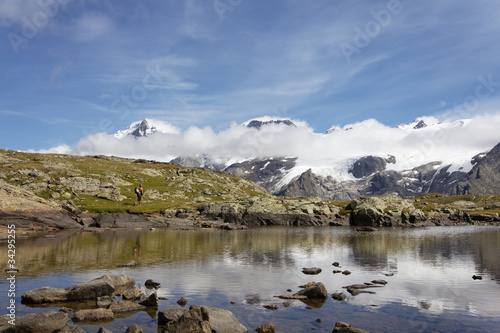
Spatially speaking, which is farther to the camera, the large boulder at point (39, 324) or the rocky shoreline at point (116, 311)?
the rocky shoreline at point (116, 311)

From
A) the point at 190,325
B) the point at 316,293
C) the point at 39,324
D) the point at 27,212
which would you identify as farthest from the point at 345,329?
the point at 27,212

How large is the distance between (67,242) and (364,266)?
208 ft

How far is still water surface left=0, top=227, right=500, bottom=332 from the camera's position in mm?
29031

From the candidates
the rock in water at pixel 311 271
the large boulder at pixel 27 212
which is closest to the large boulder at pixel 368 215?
the large boulder at pixel 27 212

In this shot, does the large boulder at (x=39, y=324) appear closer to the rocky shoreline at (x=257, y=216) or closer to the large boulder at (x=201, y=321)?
the large boulder at (x=201, y=321)

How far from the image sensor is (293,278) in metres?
45.0

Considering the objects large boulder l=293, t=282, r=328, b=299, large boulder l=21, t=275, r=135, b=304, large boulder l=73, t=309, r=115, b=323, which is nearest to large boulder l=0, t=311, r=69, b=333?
large boulder l=73, t=309, r=115, b=323

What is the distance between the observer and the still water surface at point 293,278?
2903cm

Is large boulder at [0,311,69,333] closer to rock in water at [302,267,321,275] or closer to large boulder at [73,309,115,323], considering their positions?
large boulder at [73,309,115,323]

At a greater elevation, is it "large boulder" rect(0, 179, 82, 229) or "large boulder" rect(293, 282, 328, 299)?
"large boulder" rect(0, 179, 82, 229)

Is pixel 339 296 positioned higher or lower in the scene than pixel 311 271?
higher

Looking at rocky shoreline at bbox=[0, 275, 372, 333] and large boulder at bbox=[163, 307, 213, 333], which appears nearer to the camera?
large boulder at bbox=[163, 307, 213, 333]

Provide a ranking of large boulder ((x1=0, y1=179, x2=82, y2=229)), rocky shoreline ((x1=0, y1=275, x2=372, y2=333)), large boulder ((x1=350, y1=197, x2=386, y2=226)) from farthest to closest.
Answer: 1. large boulder ((x1=350, y1=197, x2=386, y2=226))
2. large boulder ((x1=0, y1=179, x2=82, y2=229))
3. rocky shoreline ((x1=0, y1=275, x2=372, y2=333))

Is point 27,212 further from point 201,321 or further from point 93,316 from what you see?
point 201,321
